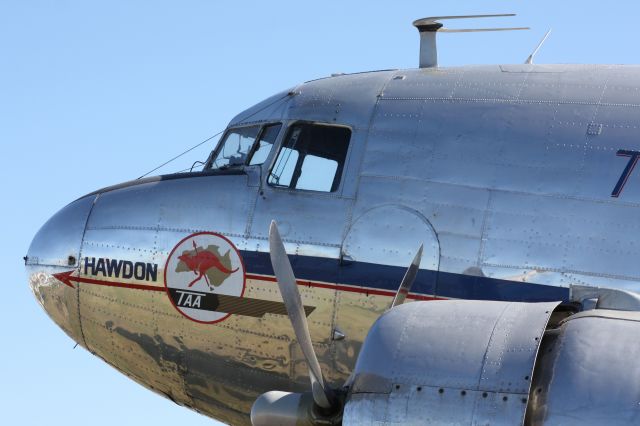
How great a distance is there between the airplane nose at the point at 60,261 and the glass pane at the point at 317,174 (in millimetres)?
3051

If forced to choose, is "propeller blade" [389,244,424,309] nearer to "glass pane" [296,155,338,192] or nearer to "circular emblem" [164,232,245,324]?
"glass pane" [296,155,338,192]

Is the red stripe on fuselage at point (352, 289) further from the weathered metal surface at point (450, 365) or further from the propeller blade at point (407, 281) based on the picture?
the weathered metal surface at point (450, 365)

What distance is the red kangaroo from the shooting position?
16297 millimetres

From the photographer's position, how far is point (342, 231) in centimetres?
1576

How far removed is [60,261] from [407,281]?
520cm

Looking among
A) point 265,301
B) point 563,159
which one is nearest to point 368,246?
point 265,301

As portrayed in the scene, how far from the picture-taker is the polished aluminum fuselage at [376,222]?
15.0 meters

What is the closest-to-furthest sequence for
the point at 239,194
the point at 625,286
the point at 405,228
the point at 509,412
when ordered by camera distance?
the point at 509,412 < the point at 625,286 < the point at 405,228 < the point at 239,194

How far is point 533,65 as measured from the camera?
16.9 meters

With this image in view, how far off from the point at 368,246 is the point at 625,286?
3.10m

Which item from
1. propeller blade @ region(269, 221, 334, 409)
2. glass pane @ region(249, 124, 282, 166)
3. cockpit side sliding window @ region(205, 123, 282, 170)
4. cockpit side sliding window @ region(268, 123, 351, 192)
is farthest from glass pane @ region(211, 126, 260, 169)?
propeller blade @ region(269, 221, 334, 409)

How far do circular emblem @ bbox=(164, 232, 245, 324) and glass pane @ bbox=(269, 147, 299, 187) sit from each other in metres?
1.06

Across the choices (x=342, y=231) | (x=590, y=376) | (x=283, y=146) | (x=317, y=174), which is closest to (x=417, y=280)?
(x=342, y=231)

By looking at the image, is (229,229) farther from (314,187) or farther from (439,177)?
(439,177)
